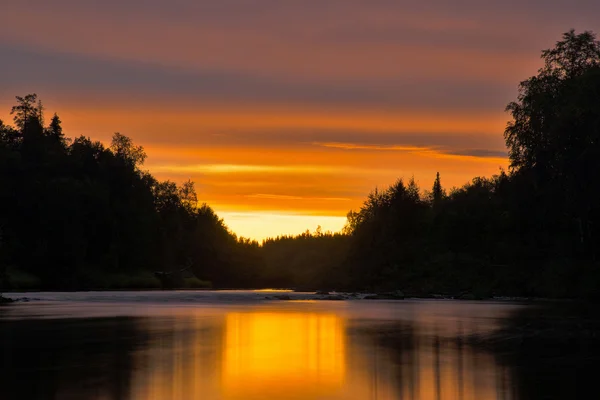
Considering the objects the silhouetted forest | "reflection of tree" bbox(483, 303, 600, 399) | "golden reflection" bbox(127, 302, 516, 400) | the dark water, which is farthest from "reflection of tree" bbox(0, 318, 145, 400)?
the silhouetted forest

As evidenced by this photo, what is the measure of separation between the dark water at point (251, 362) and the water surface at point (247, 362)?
0.12 feet

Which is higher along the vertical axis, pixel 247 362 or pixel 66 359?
pixel 66 359

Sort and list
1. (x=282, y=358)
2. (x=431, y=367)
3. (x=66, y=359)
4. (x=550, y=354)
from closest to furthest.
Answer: (x=431, y=367) < (x=66, y=359) < (x=282, y=358) < (x=550, y=354)

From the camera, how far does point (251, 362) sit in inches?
1100

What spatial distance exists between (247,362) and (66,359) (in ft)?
19.9

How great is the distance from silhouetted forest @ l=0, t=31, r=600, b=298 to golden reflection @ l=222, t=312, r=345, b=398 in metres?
49.6

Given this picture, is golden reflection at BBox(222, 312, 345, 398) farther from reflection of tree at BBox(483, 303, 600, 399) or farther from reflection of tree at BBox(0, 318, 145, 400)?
reflection of tree at BBox(483, 303, 600, 399)

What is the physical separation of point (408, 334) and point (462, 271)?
72.5 m

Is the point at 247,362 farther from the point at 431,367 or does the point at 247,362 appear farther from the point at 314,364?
the point at 431,367

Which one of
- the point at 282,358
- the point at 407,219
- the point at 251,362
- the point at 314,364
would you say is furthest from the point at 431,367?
the point at 407,219

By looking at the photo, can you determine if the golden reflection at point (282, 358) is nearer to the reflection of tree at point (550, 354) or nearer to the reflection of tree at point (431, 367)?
the reflection of tree at point (431, 367)

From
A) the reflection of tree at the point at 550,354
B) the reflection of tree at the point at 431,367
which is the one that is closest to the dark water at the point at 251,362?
the reflection of tree at the point at 431,367

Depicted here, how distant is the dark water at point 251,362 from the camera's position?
21281 millimetres

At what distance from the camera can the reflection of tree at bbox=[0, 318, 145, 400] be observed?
21.1 m
